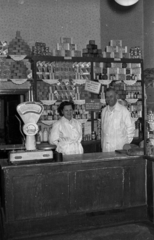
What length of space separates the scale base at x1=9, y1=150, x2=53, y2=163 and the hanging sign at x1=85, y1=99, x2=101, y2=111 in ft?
9.66

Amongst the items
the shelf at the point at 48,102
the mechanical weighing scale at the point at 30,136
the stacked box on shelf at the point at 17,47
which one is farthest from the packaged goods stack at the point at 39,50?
the mechanical weighing scale at the point at 30,136

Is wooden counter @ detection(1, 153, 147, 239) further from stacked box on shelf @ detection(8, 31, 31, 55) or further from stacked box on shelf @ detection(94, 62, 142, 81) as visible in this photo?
stacked box on shelf @ detection(94, 62, 142, 81)

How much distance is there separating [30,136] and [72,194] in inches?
27.7

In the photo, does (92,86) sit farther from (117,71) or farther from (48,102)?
(48,102)

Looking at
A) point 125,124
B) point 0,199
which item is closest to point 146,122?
point 125,124

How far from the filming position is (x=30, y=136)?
330 centimetres

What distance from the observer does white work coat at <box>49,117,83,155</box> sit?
13.4 ft

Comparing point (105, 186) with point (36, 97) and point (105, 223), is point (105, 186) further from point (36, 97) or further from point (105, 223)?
point (36, 97)

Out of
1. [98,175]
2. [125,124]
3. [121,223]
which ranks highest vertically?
[125,124]

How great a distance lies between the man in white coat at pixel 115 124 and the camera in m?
4.43

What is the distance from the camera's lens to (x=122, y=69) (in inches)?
250

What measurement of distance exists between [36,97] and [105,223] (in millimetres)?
2944

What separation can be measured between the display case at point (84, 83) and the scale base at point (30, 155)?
8.71ft

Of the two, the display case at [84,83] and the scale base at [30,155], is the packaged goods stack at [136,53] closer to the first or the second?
the display case at [84,83]
